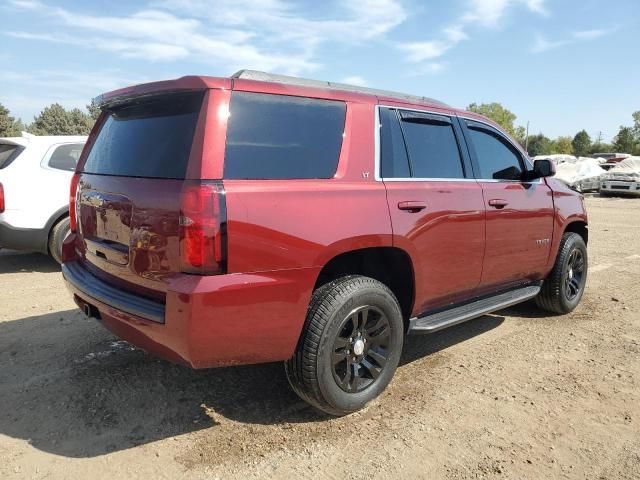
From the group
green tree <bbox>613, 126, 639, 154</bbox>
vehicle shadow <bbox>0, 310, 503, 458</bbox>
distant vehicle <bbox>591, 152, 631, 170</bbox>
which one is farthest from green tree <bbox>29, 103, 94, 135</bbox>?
green tree <bbox>613, 126, 639, 154</bbox>

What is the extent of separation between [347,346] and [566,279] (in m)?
2.99

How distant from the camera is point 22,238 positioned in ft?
20.1

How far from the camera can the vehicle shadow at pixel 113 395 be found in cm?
277

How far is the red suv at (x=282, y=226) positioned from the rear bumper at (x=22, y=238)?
10.7 feet

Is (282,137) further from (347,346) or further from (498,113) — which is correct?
(498,113)

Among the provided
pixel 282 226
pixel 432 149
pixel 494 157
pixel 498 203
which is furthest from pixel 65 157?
pixel 498 203

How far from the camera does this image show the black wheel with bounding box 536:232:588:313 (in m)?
4.76

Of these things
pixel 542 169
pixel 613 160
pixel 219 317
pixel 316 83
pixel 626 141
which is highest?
pixel 626 141

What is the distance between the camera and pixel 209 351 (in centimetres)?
243

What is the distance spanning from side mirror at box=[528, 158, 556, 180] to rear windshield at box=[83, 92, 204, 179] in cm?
302

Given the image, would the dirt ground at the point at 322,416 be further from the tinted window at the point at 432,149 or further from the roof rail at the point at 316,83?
the roof rail at the point at 316,83

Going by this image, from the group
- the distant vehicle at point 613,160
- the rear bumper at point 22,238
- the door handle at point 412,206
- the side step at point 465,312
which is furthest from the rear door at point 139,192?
the distant vehicle at point 613,160

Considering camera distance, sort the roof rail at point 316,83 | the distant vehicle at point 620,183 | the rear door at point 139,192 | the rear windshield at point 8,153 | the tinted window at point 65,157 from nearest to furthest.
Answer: the rear door at point 139,192 < the roof rail at point 316,83 < the rear windshield at point 8,153 < the tinted window at point 65,157 < the distant vehicle at point 620,183

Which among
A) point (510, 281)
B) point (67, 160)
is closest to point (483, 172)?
point (510, 281)
